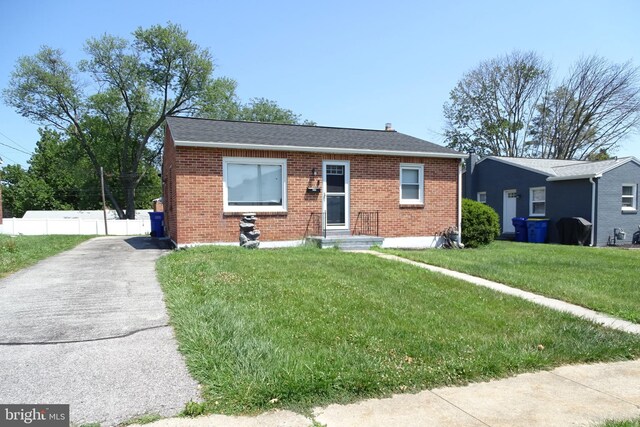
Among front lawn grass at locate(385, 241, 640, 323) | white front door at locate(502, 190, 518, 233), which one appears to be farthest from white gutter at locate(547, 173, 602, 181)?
front lawn grass at locate(385, 241, 640, 323)

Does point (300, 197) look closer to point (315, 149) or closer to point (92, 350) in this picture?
point (315, 149)

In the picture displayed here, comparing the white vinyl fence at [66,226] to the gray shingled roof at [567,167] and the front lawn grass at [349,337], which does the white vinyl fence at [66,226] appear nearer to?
the front lawn grass at [349,337]

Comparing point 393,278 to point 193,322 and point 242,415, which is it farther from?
point 242,415

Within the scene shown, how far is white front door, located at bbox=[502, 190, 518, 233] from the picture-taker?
2223 cm

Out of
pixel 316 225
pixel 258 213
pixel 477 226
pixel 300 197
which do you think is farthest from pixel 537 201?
pixel 258 213

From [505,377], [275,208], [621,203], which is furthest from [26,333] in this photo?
[621,203]

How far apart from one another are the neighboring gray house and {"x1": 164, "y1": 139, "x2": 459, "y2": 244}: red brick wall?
7.69 m

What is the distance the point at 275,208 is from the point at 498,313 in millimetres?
7805

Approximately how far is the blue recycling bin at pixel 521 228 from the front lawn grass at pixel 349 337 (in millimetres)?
14364

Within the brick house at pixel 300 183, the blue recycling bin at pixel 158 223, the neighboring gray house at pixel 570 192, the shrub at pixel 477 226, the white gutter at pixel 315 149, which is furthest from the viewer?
the neighboring gray house at pixel 570 192

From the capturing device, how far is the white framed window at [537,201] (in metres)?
20.1

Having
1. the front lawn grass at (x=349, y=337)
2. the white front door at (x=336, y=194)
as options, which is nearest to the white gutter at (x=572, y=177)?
the white front door at (x=336, y=194)

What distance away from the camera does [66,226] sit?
90.5 feet

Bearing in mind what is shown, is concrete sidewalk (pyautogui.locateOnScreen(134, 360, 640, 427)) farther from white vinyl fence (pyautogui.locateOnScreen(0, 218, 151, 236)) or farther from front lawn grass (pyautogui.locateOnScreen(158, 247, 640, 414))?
white vinyl fence (pyautogui.locateOnScreen(0, 218, 151, 236))
